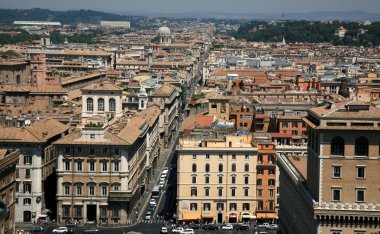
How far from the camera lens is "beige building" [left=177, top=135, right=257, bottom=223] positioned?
204 ft

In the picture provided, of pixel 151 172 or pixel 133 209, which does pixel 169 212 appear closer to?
pixel 133 209

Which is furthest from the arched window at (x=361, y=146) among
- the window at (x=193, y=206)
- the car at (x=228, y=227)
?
the window at (x=193, y=206)

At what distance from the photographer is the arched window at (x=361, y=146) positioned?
4156cm

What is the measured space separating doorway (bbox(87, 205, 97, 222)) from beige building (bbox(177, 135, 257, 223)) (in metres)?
5.55

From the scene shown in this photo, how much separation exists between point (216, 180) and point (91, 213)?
854 cm

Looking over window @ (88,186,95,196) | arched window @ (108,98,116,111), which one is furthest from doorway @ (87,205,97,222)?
arched window @ (108,98,116,111)

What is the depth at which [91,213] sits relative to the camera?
62594 millimetres

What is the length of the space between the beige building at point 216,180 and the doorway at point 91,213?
18.2 ft

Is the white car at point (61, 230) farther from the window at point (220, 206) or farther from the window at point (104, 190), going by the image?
the window at point (220, 206)

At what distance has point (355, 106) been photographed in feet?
139

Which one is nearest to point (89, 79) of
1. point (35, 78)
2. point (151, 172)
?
point (35, 78)

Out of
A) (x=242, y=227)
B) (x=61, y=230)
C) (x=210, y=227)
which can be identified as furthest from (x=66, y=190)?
(x=242, y=227)

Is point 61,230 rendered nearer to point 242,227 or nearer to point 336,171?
point 242,227

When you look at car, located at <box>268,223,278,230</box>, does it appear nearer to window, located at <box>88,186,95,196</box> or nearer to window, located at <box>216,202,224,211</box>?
window, located at <box>216,202,224,211</box>
